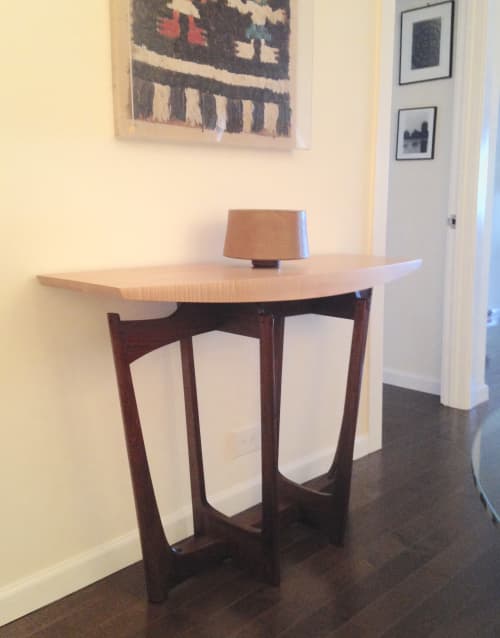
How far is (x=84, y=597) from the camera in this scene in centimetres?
161

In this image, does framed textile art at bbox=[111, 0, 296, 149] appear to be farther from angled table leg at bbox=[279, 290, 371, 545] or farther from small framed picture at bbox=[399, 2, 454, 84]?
small framed picture at bbox=[399, 2, 454, 84]

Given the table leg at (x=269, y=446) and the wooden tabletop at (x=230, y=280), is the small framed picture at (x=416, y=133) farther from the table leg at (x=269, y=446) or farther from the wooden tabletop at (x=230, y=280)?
the table leg at (x=269, y=446)

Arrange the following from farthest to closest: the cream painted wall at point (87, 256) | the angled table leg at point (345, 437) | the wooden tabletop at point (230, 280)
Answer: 1. the angled table leg at point (345, 437)
2. the cream painted wall at point (87, 256)
3. the wooden tabletop at point (230, 280)

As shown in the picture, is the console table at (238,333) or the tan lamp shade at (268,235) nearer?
the console table at (238,333)

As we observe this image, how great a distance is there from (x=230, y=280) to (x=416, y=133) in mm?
2283

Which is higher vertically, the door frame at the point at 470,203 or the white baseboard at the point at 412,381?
the door frame at the point at 470,203

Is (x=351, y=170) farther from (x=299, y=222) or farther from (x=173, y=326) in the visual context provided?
(x=173, y=326)

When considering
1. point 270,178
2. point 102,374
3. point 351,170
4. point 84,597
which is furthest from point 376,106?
point 84,597

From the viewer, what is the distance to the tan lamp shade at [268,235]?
1561 mm

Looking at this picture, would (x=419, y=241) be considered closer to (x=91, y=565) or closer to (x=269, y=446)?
(x=269, y=446)

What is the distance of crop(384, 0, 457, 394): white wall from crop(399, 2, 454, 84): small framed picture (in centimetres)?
4

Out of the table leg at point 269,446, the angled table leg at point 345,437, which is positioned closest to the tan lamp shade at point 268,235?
the table leg at point 269,446

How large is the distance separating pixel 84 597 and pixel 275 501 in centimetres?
58

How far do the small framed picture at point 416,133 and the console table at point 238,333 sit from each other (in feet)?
5.03
